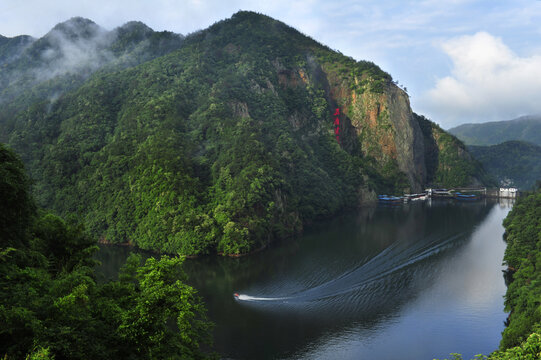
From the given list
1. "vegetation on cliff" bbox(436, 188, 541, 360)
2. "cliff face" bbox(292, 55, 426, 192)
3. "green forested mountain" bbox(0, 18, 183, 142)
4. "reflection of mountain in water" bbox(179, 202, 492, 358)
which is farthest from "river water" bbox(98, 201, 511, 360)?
"green forested mountain" bbox(0, 18, 183, 142)

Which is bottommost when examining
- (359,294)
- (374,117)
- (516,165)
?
(359,294)

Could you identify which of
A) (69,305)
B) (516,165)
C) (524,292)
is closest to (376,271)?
(524,292)

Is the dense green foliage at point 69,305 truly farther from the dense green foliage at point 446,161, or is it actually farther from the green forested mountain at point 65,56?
the dense green foliage at point 446,161

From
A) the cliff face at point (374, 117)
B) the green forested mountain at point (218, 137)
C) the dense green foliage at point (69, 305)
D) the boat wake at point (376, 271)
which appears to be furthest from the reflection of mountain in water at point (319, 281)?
the cliff face at point (374, 117)

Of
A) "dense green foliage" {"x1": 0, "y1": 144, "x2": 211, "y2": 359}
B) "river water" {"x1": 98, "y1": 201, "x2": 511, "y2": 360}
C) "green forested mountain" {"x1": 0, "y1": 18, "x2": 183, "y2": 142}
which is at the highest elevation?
"green forested mountain" {"x1": 0, "y1": 18, "x2": 183, "y2": 142}

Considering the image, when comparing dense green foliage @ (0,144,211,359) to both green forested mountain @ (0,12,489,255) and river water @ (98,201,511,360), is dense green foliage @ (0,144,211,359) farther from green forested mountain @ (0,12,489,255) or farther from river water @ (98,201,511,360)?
green forested mountain @ (0,12,489,255)

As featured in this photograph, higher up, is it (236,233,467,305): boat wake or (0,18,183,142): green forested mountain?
(0,18,183,142): green forested mountain

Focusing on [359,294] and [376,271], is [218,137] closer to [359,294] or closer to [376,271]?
[376,271]
